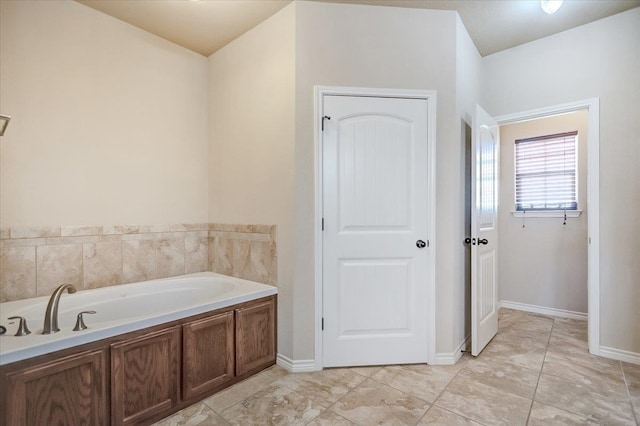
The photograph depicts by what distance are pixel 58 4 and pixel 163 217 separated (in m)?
1.71

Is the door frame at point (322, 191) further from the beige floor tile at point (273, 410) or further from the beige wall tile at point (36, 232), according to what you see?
the beige wall tile at point (36, 232)

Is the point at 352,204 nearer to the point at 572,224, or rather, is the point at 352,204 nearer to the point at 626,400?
the point at 626,400

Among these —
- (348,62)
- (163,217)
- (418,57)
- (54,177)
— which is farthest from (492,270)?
(54,177)

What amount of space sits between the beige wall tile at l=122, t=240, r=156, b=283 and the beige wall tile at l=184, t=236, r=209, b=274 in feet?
0.97

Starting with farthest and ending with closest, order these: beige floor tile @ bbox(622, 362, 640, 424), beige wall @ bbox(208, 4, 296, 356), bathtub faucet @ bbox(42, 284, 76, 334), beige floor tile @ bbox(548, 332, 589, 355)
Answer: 1. beige floor tile @ bbox(548, 332, 589, 355)
2. beige wall @ bbox(208, 4, 296, 356)
3. beige floor tile @ bbox(622, 362, 640, 424)
4. bathtub faucet @ bbox(42, 284, 76, 334)

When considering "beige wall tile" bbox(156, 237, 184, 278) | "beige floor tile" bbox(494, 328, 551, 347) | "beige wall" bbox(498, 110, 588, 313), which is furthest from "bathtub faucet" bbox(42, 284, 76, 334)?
"beige wall" bbox(498, 110, 588, 313)

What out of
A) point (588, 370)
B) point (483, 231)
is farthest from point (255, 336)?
point (588, 370)

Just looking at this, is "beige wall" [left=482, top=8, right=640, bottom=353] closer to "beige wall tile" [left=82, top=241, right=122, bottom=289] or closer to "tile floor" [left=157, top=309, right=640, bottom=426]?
"tile floor" [left=157, top=309, right=640, bottom=426]

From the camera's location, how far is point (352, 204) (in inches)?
92.4

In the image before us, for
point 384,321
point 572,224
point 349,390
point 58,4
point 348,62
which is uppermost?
point 58,4

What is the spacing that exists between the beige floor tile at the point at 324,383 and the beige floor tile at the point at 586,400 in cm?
116

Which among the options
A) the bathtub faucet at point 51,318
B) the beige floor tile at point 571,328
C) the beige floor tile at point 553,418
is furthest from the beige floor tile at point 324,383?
the beige floor tile at point 571,328

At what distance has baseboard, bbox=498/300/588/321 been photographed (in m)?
3.42

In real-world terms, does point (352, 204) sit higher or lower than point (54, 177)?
lower
